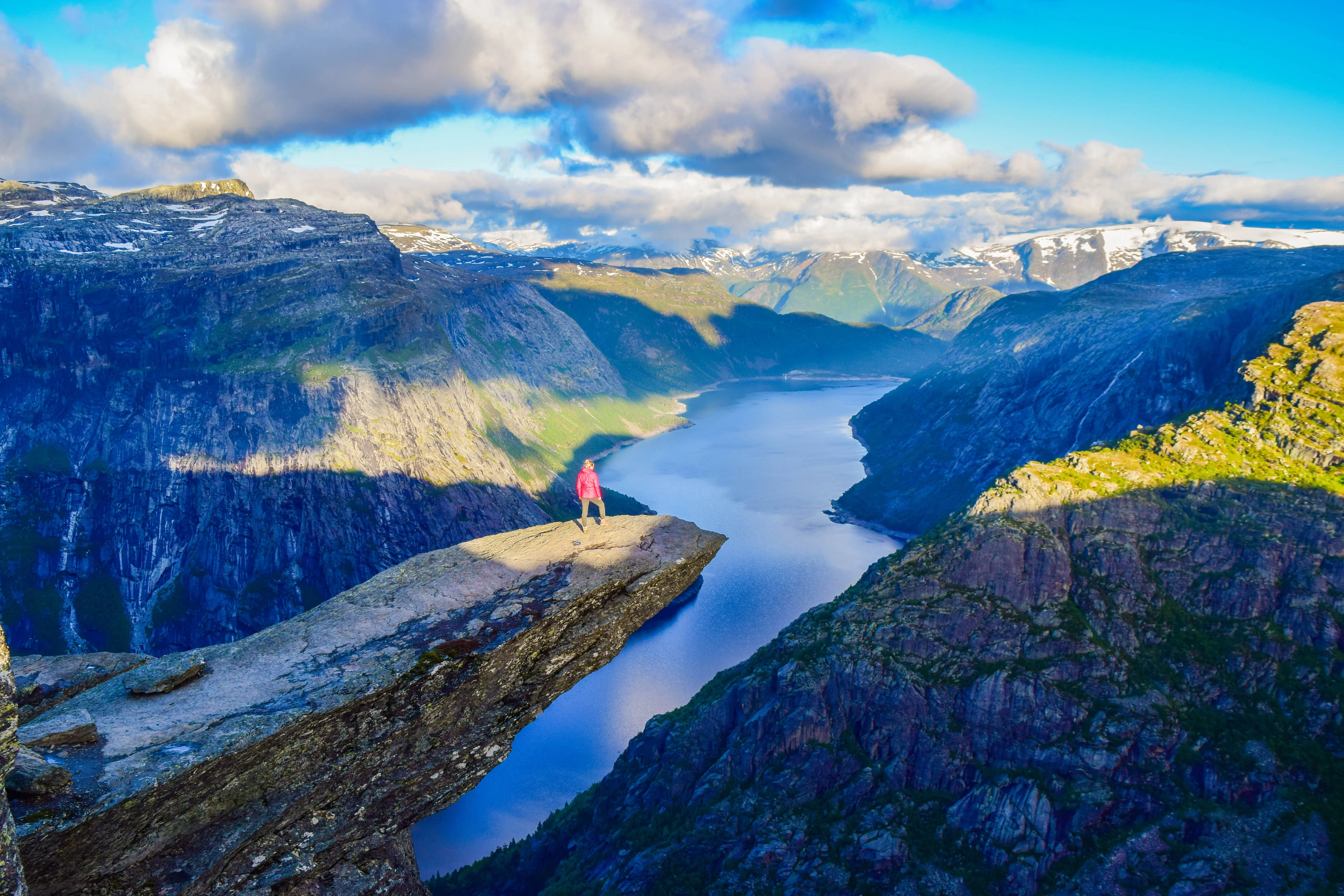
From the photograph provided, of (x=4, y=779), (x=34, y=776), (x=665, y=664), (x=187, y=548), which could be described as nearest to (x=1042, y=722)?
(x=665, y=664)

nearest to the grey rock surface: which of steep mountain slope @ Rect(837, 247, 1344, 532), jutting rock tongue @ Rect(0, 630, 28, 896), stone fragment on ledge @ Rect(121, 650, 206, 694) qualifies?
stone fragment on ledge @ Rect(121, 650, 206, 694)

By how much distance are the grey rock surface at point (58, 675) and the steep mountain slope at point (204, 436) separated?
107 meters

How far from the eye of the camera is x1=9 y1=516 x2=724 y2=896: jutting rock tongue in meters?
14.6

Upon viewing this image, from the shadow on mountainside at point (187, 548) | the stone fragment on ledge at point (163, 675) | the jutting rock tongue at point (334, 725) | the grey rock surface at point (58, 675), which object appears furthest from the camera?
the shadow on mountainside at point (187, 548)

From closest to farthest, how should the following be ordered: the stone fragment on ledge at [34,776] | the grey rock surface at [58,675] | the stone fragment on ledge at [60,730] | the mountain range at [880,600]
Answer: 1. the stone fragment on ledge at [34,776]
2. the stone fragment on ledge at [60,730]
3. the grey rock surface at [58,675]
4. the mountain range at [880,600]

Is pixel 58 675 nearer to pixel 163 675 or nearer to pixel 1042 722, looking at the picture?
pixel 163 675

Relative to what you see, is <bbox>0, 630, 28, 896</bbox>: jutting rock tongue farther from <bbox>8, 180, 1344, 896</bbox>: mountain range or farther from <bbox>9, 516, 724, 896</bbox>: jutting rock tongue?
<bbox>8, 180, 1344, 896</bbox>: mountain range

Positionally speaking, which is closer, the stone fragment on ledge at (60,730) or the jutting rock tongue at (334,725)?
the stone fragment on ledge at (60,730)

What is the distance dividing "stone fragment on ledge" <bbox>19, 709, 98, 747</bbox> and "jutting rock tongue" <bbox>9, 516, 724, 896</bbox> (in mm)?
130

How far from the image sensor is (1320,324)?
3698 inches

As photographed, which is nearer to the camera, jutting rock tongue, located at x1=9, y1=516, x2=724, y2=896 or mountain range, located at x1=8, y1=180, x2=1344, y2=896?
jutting rock tongue, located at x1=9, y1=516, x2=724, y2=896

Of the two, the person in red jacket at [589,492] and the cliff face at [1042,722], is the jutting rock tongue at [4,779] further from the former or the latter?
the cliff face at [1042,722]

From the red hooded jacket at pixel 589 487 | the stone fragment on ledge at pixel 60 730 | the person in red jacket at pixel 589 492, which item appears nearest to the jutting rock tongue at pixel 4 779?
the stone fragment on ledge at pixel 60 730

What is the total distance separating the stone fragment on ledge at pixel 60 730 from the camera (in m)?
14.5
